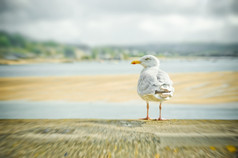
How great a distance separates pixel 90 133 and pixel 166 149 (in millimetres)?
873

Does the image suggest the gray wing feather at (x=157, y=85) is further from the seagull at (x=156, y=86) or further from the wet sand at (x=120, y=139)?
the wet sand at (x=120, y=139)

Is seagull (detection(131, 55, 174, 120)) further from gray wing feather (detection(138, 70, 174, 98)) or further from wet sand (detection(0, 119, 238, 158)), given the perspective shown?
wet sand (detection(0, 119, 238, 158))

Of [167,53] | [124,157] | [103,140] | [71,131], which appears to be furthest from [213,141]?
[167,53]

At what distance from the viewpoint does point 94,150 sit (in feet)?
6.35

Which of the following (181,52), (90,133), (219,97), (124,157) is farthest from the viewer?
(181,52)

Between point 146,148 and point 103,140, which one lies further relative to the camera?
point 103,140

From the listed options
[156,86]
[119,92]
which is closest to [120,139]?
[156,86]

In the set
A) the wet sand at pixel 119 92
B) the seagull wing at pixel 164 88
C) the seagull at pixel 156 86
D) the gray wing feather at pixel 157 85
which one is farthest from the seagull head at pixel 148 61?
the wet sand at pixel 119 92

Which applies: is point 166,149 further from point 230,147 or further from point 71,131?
point 71,131

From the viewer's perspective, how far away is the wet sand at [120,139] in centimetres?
188

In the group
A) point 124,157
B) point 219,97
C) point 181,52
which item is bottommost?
point 219,97

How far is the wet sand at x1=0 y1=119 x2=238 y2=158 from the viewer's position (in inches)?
74.1

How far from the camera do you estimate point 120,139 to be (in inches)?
83.8

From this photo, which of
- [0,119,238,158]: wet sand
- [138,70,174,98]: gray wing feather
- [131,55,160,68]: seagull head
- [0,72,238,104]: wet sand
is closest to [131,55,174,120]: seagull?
[138,70,174,98]: gray wing feather
